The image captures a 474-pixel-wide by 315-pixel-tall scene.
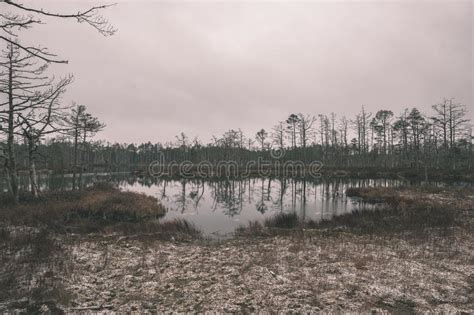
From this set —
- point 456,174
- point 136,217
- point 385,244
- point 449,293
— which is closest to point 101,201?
point 136,217

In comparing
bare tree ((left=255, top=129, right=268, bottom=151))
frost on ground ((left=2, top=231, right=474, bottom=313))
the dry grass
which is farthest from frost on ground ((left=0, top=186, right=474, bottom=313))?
bare tree ((left=255, top=129, right=268, bottom=151))

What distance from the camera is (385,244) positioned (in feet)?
34.9

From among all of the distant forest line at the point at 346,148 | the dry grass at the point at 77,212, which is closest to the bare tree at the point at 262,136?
the distant forest line at the point at 346,148

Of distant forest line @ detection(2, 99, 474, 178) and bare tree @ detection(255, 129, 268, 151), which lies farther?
bare tree @ detection(255, 129, 268, 151)

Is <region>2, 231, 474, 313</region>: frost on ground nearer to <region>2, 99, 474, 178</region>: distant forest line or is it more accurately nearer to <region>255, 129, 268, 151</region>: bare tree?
<region>2, 99, 474, 178</region>: distant forest line

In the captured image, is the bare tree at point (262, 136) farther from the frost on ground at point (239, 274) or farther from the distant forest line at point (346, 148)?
the frost on ground at point (239, 274)

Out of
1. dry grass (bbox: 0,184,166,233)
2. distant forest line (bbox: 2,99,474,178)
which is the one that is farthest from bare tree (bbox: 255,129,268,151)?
dry grass (bbox: 0,184,166,233)

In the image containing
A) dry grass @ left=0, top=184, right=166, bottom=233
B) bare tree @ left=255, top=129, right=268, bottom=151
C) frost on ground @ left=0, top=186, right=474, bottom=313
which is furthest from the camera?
bare tree @ left=255, top=129, right=268, bottom=151

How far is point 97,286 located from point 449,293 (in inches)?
358

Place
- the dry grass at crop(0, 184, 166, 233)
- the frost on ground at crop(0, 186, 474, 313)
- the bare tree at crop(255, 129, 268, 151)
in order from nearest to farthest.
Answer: the frost on ground at crop(0, 186, 474, 313) → the dry grass at crop(0, 184, 166, 233) → the bare tree at crop(255, 129, 268, 151)

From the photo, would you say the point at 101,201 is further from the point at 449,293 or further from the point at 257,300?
the point at 449,293

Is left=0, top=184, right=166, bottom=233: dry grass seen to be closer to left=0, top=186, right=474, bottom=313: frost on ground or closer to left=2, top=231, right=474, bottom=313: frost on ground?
left=0, top=186, right=474, bottom=313: frost on ground

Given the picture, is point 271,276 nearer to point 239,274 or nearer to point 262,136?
point 239,274

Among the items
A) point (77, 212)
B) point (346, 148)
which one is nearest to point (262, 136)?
point (346, 148)
